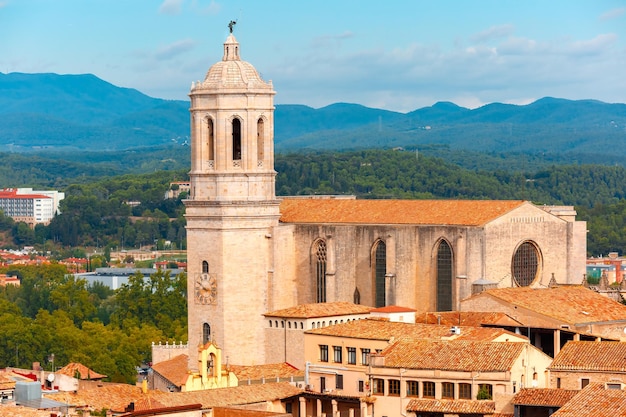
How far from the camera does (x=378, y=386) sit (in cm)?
5653

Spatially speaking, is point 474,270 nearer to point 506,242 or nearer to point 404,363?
point 506,242

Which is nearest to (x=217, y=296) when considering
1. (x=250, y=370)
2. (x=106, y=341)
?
(x=250, y=370)

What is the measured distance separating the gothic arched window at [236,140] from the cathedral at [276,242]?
40 mm

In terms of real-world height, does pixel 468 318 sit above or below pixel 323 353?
above

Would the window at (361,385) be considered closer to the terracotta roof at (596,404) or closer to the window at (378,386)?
the window at (378,386)

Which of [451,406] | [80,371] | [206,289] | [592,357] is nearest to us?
[451,406]

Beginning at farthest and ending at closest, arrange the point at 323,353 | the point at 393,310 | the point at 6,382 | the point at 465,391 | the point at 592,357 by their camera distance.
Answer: the point at 393,310, the point at 323,353, the point at 6,382, the point at 592,357, the point at 465,391

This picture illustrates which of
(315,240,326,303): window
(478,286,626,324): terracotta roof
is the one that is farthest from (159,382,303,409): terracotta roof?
(315,240,326,303): window

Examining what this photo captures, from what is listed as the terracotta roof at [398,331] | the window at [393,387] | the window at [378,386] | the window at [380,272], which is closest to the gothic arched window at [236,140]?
the window at [380,272]

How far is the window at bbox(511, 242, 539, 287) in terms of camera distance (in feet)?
245

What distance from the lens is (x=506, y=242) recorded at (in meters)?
73.6

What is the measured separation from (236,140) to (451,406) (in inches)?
1042

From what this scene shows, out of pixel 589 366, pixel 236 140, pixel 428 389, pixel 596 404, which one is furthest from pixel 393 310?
pixel 596 404

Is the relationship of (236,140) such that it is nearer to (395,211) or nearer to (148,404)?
(395,211)
